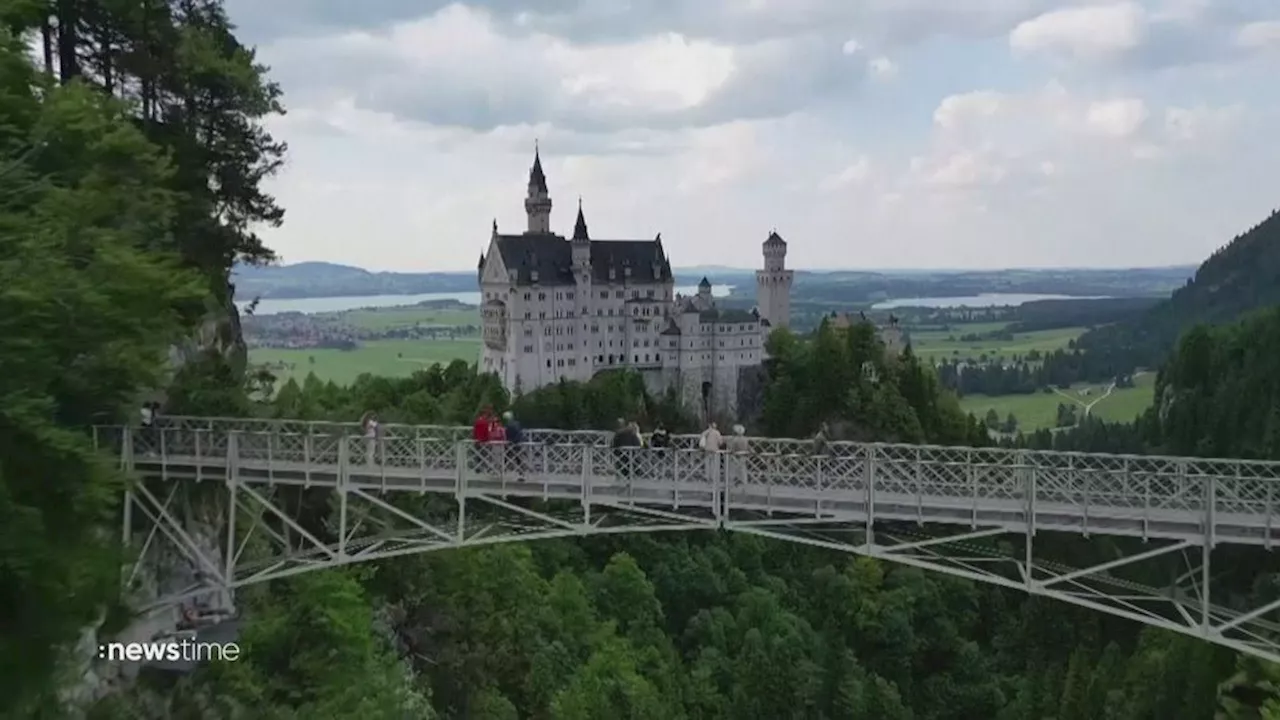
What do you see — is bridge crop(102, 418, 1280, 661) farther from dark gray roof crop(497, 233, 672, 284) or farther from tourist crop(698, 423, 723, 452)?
dark gray roof crop(497, 233, 672, 284)

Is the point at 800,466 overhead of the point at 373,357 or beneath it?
overhead

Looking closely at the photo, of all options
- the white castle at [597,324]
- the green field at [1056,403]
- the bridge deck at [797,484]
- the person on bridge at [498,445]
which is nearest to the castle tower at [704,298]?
the white castle at [597,324]

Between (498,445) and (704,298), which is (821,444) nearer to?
(498,445)

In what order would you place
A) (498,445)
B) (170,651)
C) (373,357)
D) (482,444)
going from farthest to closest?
(373,357)
(170,651)
(482,444)
(498,445)

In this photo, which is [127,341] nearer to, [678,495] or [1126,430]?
[678,495]

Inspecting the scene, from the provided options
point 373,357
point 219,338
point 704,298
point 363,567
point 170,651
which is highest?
point 219,338

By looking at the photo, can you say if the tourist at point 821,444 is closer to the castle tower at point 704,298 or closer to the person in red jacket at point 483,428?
the person in red jacket at point 483,428

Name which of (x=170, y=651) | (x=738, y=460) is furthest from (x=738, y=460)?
(x=170, y=651)
